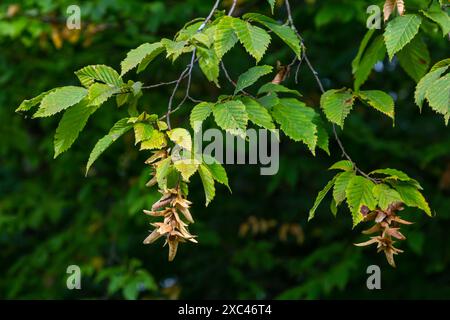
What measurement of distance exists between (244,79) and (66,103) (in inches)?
21.3

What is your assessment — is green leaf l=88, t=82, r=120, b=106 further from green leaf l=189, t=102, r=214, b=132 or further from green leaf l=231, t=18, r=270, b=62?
green leaf l=231, t=18, r=270, b=62

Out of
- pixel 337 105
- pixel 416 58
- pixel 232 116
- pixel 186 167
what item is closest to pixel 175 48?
pixel 232 116

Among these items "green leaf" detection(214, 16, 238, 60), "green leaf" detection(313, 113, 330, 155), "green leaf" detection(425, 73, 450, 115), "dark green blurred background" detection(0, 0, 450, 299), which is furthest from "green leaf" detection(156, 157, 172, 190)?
"dark green blurred background" detection(0, 0, 450, 299)

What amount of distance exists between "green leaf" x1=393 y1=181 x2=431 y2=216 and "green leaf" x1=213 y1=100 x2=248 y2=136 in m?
0.50

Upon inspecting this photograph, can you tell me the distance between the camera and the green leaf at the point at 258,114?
6.38 ft

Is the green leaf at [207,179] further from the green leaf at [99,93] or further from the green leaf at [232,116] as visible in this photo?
the green leaf at [99,93]

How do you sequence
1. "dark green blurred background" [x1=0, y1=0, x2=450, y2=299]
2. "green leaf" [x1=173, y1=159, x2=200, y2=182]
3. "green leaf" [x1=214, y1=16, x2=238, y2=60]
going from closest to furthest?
"green leaf" [x1=173, y1=159, x2=200, y2=182], "green leaf" [x1=214, y1=16, x2=238, y2=60], "dark green blurred background" [x1=0, y1=0, x2=450, y2=299]

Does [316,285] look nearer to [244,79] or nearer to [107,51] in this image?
[107,51]

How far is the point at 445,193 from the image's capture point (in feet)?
17.1

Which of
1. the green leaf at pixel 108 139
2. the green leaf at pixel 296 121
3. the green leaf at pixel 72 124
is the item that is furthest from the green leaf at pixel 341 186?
the green leaf at pixel 72 124

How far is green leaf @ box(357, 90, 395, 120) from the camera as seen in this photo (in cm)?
214

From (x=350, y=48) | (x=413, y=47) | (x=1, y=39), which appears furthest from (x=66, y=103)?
(x=350, y=48)

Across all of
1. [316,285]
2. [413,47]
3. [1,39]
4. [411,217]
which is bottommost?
[316,285]

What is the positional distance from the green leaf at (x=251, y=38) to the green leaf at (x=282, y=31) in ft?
0.18
